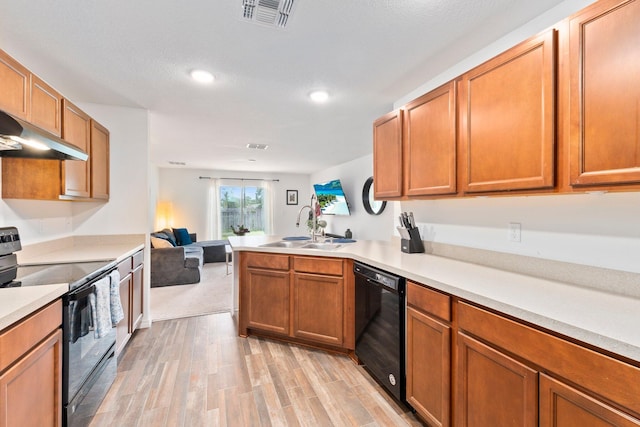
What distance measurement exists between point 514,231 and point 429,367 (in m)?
0.94

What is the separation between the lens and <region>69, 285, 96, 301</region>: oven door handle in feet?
4.96

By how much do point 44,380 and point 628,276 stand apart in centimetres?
265

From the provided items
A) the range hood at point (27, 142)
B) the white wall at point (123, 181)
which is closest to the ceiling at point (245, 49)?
the white wall at point (123, 181)

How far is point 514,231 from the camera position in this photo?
5.56 ft

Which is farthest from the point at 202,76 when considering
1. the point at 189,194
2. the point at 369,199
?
the point at 189,194

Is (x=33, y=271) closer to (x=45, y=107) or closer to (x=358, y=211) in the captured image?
(x=45, y=107)

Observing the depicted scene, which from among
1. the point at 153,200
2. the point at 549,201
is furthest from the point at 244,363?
the point at 153,200

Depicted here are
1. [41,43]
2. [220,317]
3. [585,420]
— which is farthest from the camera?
[220,317]

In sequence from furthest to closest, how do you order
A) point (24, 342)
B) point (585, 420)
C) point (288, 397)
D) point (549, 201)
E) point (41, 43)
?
point (288, 397)
point (41, 43)
point (549, 201)
point (24, 342)
point (585, 420)

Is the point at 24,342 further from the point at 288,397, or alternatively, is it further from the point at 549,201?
the point at 549,201

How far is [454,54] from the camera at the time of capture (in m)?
1.95

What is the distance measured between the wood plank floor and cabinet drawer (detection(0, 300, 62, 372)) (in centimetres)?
77

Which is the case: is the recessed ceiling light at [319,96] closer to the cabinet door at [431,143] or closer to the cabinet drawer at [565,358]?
the cabinet door at [431,143]

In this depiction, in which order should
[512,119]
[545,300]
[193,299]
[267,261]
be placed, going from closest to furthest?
[545,300] < [512,119] < [267,261] < [193,299]
